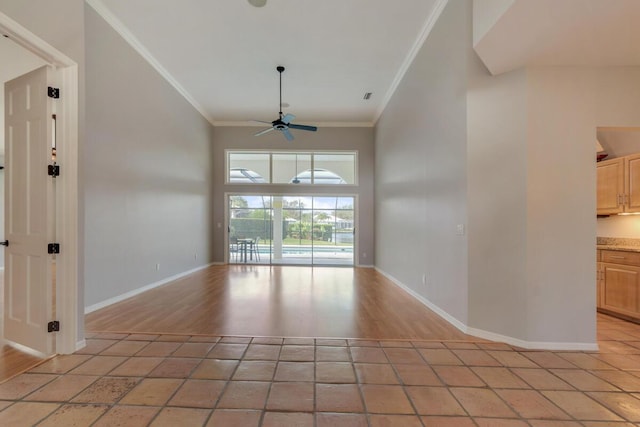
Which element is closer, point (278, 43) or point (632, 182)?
point (632, 182)

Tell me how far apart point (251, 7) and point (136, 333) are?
13.4ft

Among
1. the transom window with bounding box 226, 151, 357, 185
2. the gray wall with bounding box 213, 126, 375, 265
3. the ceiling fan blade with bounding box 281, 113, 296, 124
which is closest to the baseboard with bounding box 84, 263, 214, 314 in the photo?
the gray wall with bounding box 213, 126, 375, 265

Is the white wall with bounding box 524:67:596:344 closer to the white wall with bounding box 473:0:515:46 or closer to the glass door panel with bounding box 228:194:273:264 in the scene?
the white wall with bounding box 473:0:515:46

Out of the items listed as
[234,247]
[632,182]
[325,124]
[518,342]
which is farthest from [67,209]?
[325,124]

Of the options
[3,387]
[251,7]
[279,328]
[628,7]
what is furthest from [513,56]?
[3,387]

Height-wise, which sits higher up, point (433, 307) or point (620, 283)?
point (620, 283)

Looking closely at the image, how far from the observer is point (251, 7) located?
12.1ft

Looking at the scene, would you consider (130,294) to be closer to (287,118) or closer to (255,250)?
(287,118)

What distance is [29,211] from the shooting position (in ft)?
8.29

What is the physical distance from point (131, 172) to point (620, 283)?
22.5 feet

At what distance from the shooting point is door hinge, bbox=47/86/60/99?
2.46 meters

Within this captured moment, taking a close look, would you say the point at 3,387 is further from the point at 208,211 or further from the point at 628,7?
the point at 208,211

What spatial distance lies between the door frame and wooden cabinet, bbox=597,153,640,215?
6142 mm

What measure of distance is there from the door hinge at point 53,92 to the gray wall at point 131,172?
1.26 metres
